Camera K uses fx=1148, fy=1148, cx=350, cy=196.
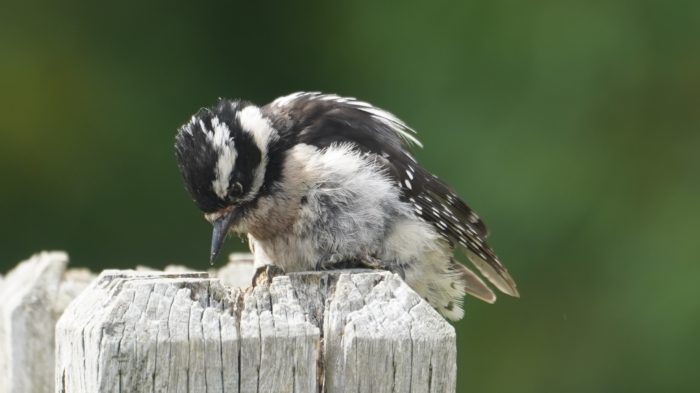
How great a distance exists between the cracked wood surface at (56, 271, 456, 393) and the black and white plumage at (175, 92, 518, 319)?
5.52 feet

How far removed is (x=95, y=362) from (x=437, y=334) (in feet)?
2.26

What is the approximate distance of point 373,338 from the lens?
2.31 m

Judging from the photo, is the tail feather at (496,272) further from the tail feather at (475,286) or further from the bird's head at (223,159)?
the bird's head at (223,159)

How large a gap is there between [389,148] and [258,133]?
0.59 m

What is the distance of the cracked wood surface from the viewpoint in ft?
7.34

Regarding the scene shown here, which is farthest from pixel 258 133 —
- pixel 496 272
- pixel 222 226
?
pixel 496 272

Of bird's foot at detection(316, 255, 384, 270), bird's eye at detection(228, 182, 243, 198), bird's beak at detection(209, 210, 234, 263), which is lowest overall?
bird's foot at detection(316, 255, 384, 270)

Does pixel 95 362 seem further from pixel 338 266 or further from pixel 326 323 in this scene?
pixel 338 266

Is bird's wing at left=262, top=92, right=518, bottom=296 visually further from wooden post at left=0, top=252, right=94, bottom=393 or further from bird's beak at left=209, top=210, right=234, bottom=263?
wooden post at left=0, top=252, right=94, bottom=393

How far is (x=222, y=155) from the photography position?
171 inches

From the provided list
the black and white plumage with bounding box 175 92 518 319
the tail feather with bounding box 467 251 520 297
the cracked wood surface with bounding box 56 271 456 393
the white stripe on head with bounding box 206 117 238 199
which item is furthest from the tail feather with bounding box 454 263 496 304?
the cracked wood surface with bounding box 56 271 456 393

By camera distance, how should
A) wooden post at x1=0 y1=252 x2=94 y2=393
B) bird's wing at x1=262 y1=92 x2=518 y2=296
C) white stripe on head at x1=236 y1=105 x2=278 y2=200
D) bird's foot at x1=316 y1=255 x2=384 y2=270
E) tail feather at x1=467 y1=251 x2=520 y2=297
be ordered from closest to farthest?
1. wooden post at x1=0 y1=252 x2=94 y2=393
2. bird's foot at x1=316 y1=255 x2=384 y2=270
3. white stripe on head at x1=236 y1=105 x2=278 y2=200
4. bird's wing at x1=262 y1=92 x2=518 y2=296
5. tail feather at x1=467 y1=251 x2=520 y2=297

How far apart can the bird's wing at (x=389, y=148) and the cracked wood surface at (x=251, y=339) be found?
2194 millimetres

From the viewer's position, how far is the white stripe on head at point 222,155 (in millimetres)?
4316
